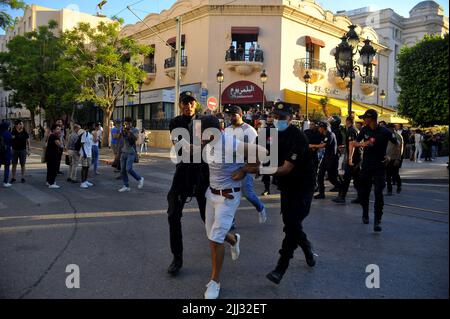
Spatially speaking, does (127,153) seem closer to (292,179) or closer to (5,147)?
(5,147)

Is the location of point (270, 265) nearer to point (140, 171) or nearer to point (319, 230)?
point (319, 230)

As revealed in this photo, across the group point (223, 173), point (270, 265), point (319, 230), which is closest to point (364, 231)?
point (319, 230)

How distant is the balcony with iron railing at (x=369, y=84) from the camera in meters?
32.8

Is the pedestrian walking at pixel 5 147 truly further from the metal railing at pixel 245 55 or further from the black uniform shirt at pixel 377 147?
the metal railing at pixel 245 55

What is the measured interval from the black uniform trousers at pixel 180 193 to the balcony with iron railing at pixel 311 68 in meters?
24.1

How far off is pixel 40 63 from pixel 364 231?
3642 cm

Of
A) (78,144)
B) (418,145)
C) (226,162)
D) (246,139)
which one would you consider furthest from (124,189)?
(418,145)

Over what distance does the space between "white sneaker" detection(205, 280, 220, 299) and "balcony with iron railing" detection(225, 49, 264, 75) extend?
23.4m

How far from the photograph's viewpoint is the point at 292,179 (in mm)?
4090

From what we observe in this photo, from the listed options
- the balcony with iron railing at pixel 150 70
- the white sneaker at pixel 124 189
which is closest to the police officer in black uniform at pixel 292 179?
the white sneaker at pixel 124 189

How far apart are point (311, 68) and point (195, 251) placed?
81.1 ft

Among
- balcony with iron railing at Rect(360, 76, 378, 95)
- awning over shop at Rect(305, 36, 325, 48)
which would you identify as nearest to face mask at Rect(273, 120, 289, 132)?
awning over shop at Rect(305, 36, 325, 48)

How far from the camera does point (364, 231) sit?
6.01m

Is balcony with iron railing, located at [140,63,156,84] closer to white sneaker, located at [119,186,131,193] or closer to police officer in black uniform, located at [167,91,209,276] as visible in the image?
white sneaker, located at [119,186,131,193]
